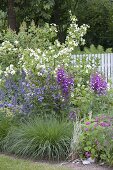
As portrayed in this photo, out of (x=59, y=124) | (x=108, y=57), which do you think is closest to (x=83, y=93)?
(x=59, y=124)

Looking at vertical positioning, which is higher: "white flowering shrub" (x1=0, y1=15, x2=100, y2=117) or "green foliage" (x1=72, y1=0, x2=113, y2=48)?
"green foliage" (x1=72, y1=0, x2=113, y2=48)

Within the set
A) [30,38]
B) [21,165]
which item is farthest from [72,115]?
[30,38]

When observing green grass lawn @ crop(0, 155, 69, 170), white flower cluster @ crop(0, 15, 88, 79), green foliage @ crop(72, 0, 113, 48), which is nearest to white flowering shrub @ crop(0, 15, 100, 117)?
white flower cluster @ crop(0, 15, 88, 79)

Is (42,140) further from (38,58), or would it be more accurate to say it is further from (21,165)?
(38,58)

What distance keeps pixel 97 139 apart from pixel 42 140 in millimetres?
904

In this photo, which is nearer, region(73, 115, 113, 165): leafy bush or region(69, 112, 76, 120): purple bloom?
region(73, 115, 113, 165): leafy bush

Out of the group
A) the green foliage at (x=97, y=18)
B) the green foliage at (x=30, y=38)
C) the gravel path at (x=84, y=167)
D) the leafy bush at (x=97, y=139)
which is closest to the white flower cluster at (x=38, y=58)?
the green foliage at (x=30, y=38)

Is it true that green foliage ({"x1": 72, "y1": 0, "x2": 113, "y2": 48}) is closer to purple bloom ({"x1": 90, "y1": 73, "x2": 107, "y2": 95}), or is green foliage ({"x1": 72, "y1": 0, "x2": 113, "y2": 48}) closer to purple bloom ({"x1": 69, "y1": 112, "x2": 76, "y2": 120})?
purple bloom ({"x1": 90, "y1": 73, "x2": 107, "y2": 95})

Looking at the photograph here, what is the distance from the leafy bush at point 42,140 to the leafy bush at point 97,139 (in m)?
0.30

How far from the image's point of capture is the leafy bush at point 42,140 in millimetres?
6559

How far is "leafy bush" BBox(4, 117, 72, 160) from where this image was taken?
6559mm

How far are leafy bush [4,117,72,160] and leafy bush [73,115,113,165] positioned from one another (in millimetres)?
296

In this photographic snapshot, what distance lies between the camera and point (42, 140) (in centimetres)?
661

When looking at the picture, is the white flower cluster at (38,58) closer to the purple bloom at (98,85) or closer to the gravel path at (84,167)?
the purple bloom at (98,85)
